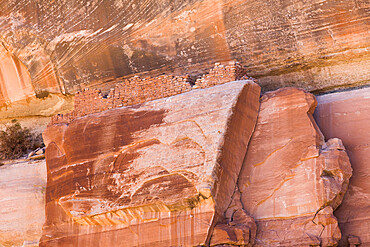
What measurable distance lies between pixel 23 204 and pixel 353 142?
17.1 feet

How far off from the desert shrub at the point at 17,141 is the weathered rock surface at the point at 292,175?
4692 millimetres

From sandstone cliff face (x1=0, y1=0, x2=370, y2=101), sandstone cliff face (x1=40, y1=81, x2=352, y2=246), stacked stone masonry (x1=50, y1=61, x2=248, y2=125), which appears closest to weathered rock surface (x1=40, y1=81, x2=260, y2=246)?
sandstone cliff face (x1=40, y1=81, x2=352, y2=246)

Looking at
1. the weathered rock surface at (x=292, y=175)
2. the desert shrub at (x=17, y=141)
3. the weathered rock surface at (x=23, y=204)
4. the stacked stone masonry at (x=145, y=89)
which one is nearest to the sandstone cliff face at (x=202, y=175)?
the weathered rock surface at (x=292, y=175)

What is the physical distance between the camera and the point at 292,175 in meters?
6.38

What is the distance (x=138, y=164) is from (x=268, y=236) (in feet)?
6.47

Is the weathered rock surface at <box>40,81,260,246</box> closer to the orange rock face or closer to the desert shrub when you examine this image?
the desert shrub

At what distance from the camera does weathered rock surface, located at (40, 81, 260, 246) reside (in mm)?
6301

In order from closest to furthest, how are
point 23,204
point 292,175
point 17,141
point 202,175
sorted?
point 202,175, point 292,175, point 23,204, point 17,141

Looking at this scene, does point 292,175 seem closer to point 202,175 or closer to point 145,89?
point 202,175

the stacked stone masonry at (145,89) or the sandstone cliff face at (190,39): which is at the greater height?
the sandstone cliff face at (190,39)

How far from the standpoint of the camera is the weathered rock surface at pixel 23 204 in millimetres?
8219

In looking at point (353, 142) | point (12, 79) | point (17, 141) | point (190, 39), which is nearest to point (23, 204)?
point (17, 141)

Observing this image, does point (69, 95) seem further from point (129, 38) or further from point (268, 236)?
point (268, 236)

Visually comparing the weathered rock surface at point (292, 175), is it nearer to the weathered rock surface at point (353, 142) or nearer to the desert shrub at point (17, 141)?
the weathered rock surface at point (353, 142)
